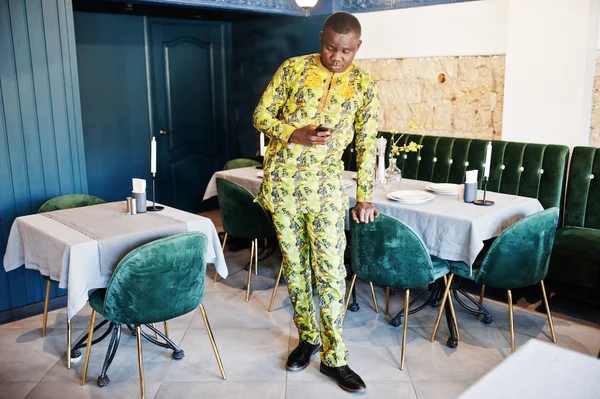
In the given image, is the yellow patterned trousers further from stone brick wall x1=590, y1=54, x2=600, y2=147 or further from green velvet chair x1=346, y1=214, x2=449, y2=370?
stone brick wall x1=590, y1=54, x2=600, y2=147

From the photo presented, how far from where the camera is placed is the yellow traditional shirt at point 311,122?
2.68 metres

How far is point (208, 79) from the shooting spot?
646 cm

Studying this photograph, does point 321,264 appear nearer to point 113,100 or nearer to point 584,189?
point 584,189

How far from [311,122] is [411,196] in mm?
1092


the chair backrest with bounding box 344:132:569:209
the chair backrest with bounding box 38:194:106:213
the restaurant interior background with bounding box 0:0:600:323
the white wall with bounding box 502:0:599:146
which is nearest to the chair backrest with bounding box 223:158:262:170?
the restaurant interior background with bounding box 0:0:600:323

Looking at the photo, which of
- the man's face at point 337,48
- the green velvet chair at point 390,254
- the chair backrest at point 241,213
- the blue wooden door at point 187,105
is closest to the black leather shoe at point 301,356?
the green velvet chair at point 390,254

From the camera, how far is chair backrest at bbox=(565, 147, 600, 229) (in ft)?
12.9

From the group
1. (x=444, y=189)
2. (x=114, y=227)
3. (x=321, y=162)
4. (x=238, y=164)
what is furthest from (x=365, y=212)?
(x=238, y=164)

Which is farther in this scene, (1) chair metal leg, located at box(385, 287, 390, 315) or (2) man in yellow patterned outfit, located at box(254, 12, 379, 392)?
(1) chair metal leg, located at box(385, 287, 390, 315)

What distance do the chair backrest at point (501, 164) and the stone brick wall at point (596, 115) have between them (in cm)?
26

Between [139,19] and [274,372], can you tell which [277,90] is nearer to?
[274,372]

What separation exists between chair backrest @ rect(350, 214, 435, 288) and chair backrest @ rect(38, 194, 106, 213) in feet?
5.51

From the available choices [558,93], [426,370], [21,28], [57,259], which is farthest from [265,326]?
[558,93]

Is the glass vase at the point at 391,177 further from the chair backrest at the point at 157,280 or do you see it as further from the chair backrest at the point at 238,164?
the chair backrest at the point at 238,164
